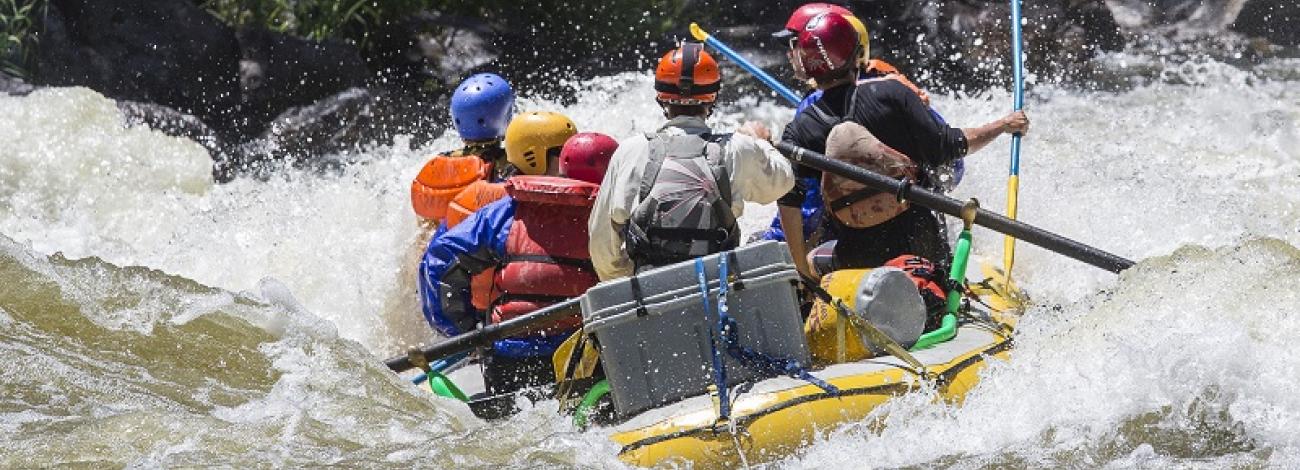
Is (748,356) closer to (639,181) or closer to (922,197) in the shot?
(639,181)

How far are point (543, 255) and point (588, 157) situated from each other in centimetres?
36

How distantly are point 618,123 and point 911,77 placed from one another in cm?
285

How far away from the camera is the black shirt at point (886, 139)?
5762mm

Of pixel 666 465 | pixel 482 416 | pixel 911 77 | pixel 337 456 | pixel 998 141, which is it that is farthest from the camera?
pixel 911 77

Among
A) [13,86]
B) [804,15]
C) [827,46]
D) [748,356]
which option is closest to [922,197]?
[827,46]

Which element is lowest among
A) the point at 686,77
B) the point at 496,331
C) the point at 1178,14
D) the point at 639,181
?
the point at 496,331

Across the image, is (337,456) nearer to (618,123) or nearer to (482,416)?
(482,416)

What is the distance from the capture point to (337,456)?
16.9 ft

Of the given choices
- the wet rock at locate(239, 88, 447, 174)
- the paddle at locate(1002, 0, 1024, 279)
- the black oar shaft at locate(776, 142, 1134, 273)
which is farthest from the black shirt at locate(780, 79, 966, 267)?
the wet rock at locate(239, 88, 447, 174)

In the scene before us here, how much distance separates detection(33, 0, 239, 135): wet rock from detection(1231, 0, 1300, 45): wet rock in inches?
293

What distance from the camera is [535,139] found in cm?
594

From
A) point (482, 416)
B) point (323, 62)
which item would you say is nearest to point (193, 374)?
point (482, 416)

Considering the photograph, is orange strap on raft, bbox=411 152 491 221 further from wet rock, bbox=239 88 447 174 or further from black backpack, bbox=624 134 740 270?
wet rock, bbox=239 88 447 174

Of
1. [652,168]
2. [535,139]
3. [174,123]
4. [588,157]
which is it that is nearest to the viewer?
[652,168]
